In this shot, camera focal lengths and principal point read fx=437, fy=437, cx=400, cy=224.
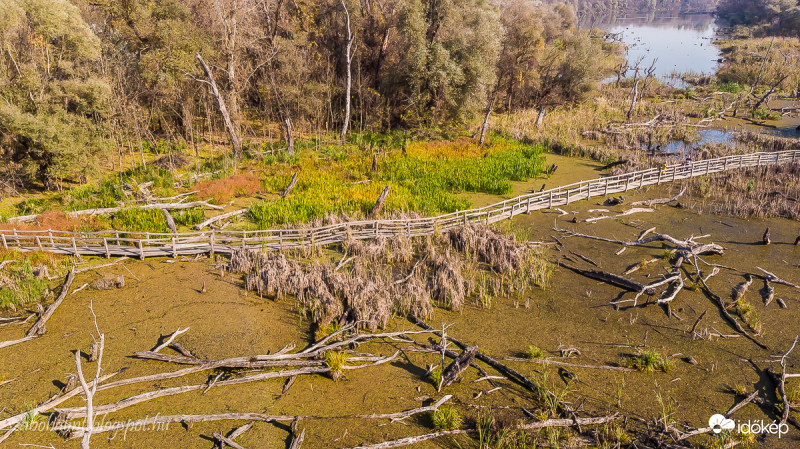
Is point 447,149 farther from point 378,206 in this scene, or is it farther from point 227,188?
point 227,188

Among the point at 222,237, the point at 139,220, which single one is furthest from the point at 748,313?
the point at 139,220

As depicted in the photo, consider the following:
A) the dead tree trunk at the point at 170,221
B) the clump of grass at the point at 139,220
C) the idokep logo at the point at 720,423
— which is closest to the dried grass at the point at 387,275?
the dead tree trunk at the point at 170,221

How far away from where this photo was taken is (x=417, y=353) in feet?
35.2

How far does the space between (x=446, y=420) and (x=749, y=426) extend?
5931 millimetres

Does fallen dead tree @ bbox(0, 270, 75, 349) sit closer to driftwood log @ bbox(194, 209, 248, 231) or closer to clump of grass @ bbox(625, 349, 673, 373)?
driftwood log @ bbox(194, 209, 248, 231)

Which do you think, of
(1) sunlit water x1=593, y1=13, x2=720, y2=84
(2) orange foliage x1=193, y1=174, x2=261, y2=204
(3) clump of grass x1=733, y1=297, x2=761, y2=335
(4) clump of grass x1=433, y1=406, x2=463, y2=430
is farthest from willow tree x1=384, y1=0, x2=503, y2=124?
(4) clump of grass x1=433, y1=406, x2=463, y2=430

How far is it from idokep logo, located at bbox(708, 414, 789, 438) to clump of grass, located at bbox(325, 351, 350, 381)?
297 inches

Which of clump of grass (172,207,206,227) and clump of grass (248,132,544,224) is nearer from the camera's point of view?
clump of grass (172,207,206,227)

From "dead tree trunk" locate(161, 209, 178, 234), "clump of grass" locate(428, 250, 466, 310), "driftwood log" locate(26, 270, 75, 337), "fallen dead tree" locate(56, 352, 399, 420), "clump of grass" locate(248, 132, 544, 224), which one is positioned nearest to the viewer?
"fallen dead tree" locate(56, 352, 399, 420)

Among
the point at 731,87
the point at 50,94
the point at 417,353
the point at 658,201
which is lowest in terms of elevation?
the point at 417,353

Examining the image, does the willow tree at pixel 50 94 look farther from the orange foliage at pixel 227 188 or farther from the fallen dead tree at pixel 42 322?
the fallen dead tree at pixel 42 322

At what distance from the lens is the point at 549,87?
4072cm

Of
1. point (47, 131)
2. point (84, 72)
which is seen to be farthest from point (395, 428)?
point (84, 72)

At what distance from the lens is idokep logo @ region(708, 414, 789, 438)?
332 inches
